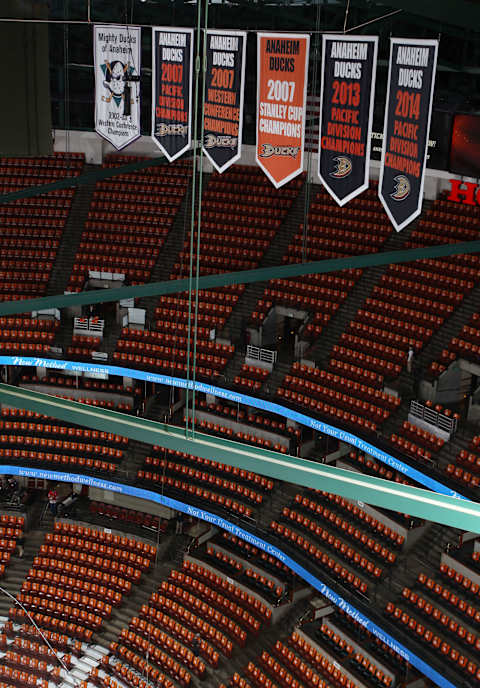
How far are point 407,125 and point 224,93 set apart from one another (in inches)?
140

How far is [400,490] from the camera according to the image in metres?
7.66

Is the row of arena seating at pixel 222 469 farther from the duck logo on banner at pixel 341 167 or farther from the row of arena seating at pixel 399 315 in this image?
the duck logo on banner at pixel 341 167

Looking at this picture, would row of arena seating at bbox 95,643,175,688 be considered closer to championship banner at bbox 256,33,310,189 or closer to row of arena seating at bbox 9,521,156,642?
row of arena seating at bbox 9,521,156,642

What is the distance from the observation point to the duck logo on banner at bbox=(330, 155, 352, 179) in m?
14.1

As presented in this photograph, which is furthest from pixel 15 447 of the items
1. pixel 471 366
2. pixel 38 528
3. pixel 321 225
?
pixel 471 366

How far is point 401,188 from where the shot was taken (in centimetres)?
1373

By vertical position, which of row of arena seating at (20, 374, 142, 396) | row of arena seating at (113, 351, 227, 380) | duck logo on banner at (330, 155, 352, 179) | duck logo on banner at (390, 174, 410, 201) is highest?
duck logo on banner at (330, 155, 352, 179)

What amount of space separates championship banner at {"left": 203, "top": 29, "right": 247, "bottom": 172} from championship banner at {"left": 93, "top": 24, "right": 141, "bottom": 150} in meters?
2.94

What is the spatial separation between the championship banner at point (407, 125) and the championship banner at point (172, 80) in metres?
3.96

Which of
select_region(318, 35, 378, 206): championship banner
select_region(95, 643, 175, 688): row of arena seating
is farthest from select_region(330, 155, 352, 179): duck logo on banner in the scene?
select_region(95, 643, 175, 688): row of arena seating

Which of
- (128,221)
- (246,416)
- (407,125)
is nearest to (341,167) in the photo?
(407,125)

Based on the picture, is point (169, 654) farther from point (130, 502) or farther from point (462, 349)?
point (462, 349)

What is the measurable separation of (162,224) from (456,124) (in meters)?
11.4

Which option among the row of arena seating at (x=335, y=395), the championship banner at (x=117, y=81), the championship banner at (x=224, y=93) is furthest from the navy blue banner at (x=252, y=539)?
the championship banner at (x=117, y=81)
